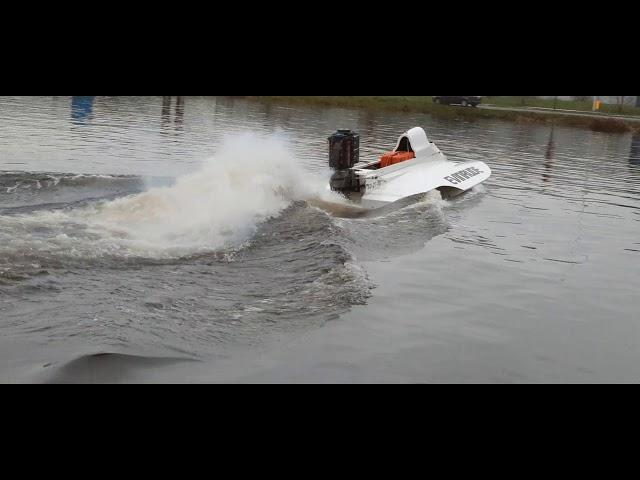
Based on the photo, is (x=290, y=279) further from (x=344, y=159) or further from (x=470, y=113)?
(x=470, y=113)

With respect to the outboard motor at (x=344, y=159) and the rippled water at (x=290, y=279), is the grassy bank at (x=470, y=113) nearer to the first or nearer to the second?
the rippled water at (x=290, y=279)

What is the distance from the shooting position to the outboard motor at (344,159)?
17.6m

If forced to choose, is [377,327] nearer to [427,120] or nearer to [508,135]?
[508,135]

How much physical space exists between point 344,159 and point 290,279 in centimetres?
724

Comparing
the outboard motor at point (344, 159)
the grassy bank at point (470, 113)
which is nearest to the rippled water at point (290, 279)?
the outboard motor at point (344, 159)

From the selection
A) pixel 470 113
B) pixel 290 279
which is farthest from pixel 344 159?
pixel 470 113

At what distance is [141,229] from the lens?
1300cm

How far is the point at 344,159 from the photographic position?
17703mm

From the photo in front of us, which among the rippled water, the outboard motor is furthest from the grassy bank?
the outboard motor

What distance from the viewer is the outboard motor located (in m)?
17.6

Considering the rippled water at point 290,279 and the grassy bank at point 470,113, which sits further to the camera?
the grassy bank at point 470,113

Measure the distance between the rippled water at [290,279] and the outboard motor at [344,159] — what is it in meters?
0.62

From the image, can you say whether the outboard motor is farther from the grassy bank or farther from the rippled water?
the grassy bank
